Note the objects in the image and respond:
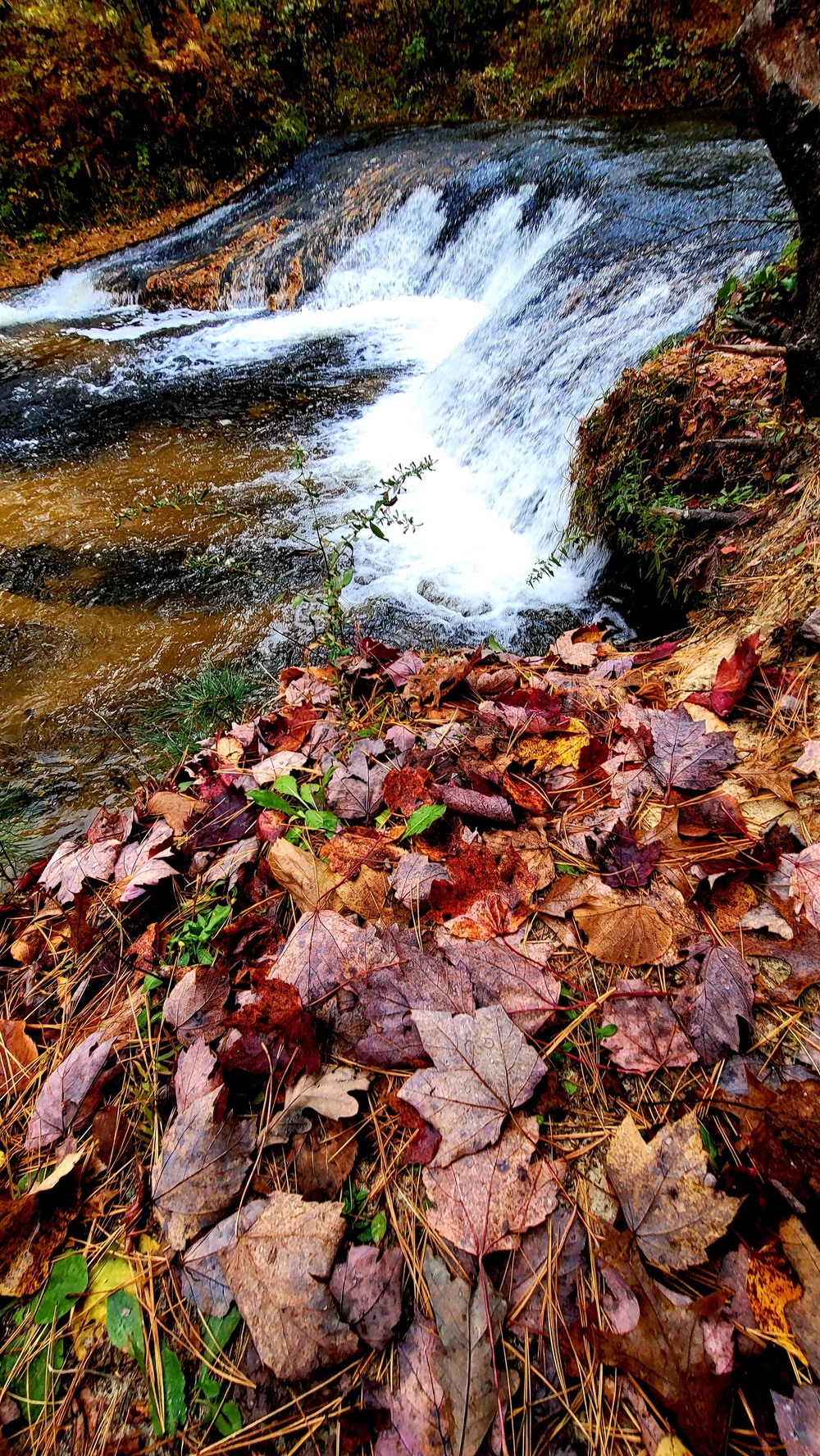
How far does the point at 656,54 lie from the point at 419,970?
47.7 feet

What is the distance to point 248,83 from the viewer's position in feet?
39.3

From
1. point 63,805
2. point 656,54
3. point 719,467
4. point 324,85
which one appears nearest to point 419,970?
point 63,805

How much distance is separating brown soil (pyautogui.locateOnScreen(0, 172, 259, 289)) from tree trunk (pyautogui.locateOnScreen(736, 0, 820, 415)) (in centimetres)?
1330

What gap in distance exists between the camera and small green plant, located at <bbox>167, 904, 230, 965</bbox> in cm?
136

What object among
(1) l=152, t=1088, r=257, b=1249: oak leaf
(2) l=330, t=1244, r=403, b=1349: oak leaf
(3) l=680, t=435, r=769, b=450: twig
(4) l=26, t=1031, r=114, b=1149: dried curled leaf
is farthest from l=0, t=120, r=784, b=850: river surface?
(2) l=330, t=1244, r=403, b=1349: oak leaf

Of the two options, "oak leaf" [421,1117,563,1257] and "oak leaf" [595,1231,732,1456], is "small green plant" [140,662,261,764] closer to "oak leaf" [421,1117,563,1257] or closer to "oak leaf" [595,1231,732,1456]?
"oak leaf" [421,1117,563,1257]

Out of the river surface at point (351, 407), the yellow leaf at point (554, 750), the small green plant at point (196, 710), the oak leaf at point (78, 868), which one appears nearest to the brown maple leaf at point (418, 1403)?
the yellow leaf at point (554, 750)

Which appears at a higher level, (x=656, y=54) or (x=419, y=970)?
(x=656, y=54)

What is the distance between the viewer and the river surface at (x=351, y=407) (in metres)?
3.70

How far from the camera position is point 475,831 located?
1.48 meters

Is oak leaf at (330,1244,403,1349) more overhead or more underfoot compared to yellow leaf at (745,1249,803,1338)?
more underfoot

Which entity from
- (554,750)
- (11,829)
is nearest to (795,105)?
(554,750)

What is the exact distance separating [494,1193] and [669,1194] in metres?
0.25

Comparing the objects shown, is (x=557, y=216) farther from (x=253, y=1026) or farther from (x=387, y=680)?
(x=253, y=1026)
